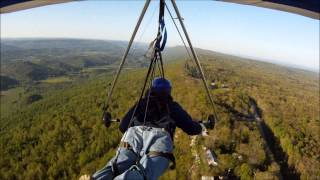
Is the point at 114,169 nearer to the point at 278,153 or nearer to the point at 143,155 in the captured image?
the point at 143,155

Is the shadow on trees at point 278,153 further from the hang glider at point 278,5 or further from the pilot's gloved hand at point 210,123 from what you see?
the pilot's gloved hand at point 210,123

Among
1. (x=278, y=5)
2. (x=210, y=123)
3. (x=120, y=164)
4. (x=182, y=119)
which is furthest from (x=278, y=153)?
(x=120, y=164)

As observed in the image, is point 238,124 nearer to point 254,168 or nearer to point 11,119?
point 254,168

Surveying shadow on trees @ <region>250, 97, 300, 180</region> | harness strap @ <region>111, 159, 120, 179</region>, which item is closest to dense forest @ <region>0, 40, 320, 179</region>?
shadow on trees @ <region>250, 97, 300, 180</region>

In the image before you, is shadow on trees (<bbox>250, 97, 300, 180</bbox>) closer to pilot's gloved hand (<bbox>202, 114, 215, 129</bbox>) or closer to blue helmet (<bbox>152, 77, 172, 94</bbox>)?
pilot's gloved hand (<bbox>202, 114, 215, 129</bbox>)

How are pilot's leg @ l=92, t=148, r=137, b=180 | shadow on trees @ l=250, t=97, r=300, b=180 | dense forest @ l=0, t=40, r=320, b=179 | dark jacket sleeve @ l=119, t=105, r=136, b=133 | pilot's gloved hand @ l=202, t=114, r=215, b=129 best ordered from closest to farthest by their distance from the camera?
1. pilot's leg @ l=92, t=148, r=137, b=180
2. dark jacket sleeve @ l=119, t=105, r=136, b=133
3. pilot's gloved hand @ l=202, t=114, r=215, b=129
4. shadow on trees @ l=250, t=97, r=300, b=180
5. dense forest @ l=0, t=40, r=320, b=179

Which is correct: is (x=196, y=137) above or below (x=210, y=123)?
below
